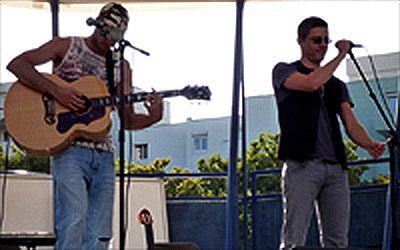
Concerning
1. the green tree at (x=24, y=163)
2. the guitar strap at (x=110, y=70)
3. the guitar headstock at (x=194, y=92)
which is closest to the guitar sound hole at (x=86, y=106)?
the guitar strap at (x=110, y=70)

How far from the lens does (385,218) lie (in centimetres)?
481

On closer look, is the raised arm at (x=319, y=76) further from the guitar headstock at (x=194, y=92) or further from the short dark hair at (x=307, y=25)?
the guitar headstock at (x=194, y=92)

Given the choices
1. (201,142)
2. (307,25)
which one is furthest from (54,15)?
(307,25)

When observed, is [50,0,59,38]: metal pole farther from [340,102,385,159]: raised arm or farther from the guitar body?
[340,102,385,159]: raised arm

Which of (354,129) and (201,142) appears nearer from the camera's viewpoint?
(354,129)

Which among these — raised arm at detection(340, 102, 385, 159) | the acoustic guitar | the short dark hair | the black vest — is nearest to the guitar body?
the acoustic guitar

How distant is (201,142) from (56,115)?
2258mm

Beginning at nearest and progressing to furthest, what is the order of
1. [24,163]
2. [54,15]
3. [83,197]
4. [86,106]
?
1. [83,197]
2. [86,106]
3. [24,163]
4. [54,15]

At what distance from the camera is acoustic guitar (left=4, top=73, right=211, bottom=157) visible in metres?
2.97

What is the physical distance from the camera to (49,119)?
122 inches

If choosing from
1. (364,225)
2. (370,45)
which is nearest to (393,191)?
(364,225)

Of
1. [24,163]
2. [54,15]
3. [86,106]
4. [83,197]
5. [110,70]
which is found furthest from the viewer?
[54,15]

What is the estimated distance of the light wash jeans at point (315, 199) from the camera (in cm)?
295

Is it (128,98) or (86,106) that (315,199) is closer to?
(128,98)
